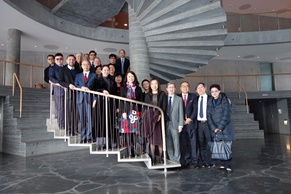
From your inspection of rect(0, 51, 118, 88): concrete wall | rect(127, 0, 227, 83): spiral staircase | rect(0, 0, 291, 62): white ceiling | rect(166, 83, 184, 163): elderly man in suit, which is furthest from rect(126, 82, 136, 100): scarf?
rect(0, 51, 118, 88): concrete wall

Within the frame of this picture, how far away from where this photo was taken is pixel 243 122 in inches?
333

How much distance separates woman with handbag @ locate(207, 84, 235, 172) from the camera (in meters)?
3.47

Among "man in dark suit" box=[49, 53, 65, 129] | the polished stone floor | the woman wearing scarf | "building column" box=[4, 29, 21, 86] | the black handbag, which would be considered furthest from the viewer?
"building column" box=[4, 29, 21, 86]

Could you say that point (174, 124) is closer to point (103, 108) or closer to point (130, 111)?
point (130, 111)

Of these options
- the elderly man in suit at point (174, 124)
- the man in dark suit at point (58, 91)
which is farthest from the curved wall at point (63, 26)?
the elderly man in suit at point (174, 124)

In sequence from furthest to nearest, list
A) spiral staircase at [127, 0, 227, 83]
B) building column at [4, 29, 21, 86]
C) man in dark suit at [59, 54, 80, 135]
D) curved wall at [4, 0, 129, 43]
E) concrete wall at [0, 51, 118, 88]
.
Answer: concrete wall at [0, 51, 118, 88]
building column at [4, 29, 21, 86]
curved wall at [4, 0, 129, 43]
spiral staircase at [127, 0, 227, 83]
man in dark suit at [59, 54, 80, 135]

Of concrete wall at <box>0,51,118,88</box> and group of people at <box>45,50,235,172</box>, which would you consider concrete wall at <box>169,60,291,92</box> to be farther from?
group of people at <box>45,50,235,172</box>

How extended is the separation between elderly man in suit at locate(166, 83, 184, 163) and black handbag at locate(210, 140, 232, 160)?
1.88ft

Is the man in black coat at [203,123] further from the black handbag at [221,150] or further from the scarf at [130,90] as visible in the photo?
the scarf at [130,90]

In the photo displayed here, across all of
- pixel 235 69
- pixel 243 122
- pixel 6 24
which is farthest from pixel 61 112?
pixel 235 69

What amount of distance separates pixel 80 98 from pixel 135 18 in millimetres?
3360

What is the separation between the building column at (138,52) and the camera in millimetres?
5957

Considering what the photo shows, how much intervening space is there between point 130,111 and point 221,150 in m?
1.57

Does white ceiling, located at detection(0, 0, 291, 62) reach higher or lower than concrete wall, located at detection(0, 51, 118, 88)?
higher
